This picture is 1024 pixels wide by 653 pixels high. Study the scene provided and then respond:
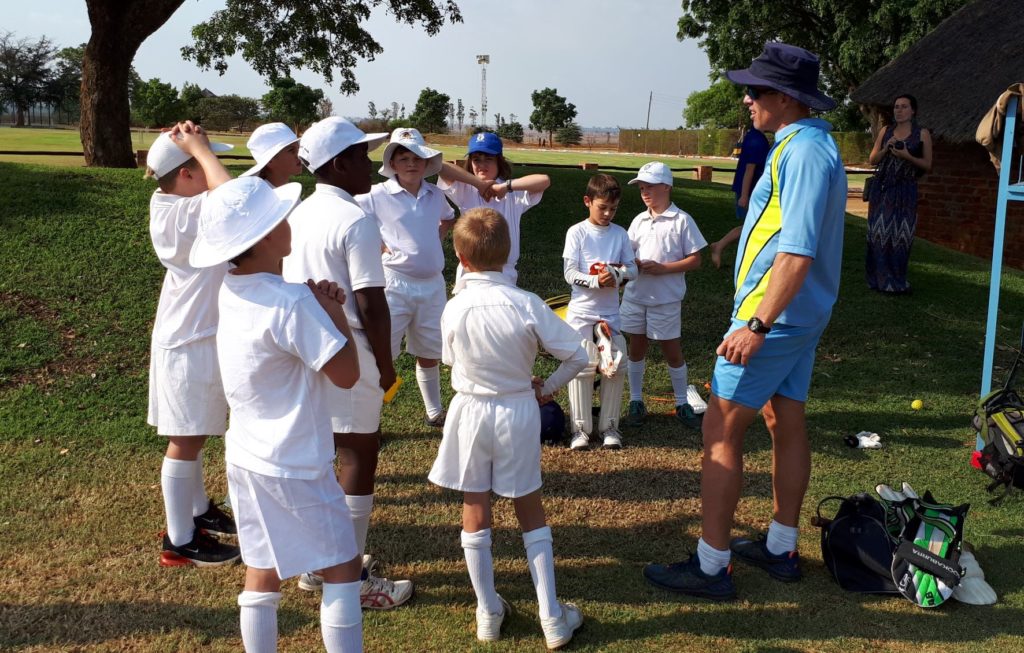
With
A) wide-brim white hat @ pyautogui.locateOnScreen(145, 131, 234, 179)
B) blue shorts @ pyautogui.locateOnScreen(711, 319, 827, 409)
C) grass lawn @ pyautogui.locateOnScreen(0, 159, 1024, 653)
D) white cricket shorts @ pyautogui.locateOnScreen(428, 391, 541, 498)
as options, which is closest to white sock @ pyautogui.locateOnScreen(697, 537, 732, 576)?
grass lawn @ pyautogui.locateOnScreen(0, 159, 1024, 653)

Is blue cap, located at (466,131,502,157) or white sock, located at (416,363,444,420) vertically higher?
blue cap, located at (466,131,502,157)

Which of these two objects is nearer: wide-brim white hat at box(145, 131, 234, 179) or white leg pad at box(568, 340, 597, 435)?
wide-brim white hat at box(145, 131, 234, 179)

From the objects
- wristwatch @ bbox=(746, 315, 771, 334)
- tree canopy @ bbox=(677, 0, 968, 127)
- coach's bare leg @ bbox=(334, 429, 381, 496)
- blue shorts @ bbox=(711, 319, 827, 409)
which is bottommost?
coach's bare leg @ bbox=(334, 429, 381, 496)

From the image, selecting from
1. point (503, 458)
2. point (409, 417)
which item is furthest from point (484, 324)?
point (409, 417)

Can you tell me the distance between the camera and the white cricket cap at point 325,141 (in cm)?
346

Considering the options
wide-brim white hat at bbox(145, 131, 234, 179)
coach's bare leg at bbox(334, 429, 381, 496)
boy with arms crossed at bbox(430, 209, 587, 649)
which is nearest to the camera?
boy with arms crossed at bbox(430, 209, 587, 649)

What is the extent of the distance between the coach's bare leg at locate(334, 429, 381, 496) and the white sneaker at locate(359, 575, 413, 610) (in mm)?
429

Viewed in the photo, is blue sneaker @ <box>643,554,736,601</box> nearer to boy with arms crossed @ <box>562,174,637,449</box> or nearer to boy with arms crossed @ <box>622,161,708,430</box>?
boy with arms crossed @ <box>562,174,637,449</box>

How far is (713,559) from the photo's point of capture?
12.6 feet

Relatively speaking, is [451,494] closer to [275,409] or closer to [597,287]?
[597,287]

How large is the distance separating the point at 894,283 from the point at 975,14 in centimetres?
708

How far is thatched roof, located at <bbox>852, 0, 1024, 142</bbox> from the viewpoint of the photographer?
12398mm

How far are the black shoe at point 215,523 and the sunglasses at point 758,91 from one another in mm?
3370

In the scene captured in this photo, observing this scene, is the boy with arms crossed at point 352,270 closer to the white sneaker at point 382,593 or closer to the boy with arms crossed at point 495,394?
the white sneaker at point 382,593
